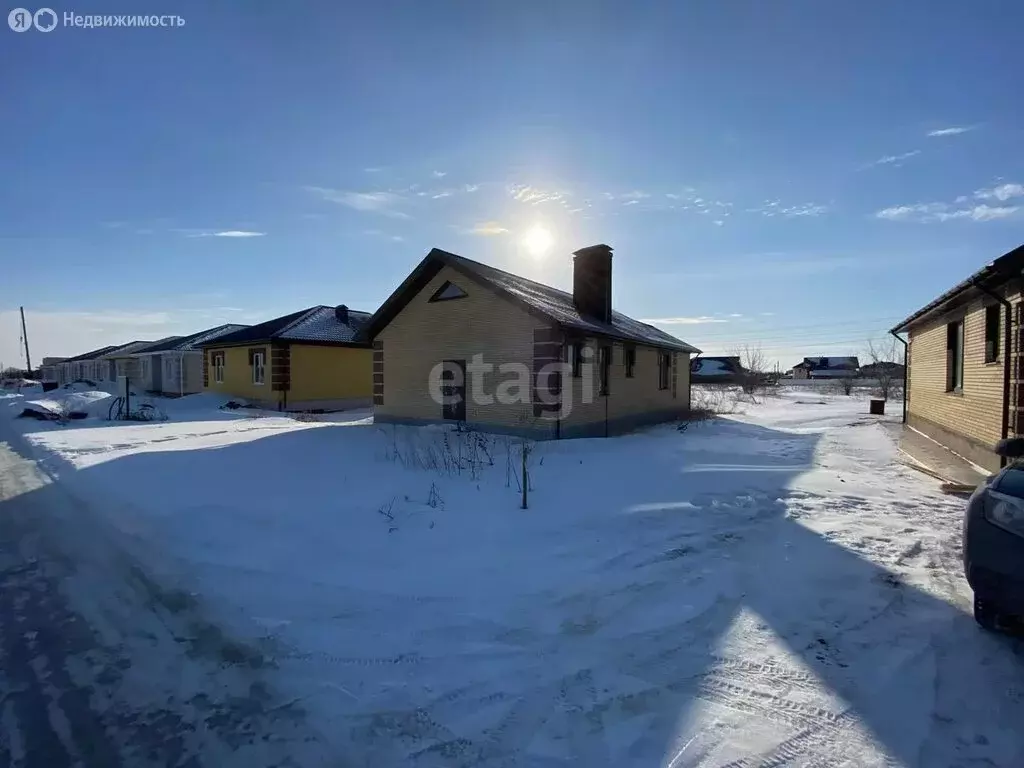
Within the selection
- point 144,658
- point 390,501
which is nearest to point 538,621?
point 144,658

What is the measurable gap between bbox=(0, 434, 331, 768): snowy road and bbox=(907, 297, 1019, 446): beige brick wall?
11.3m

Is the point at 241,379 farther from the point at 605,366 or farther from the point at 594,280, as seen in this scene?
the point at 605,366

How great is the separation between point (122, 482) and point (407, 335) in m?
8.48

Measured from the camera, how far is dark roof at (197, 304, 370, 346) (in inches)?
882

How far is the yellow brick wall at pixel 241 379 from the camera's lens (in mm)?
22391

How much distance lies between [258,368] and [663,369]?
16.4 m

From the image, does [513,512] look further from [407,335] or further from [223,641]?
[407,335]

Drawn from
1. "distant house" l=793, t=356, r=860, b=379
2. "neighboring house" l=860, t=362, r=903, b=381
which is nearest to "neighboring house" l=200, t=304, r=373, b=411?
"neighboring house" l=860, t=362, r=903, b=381

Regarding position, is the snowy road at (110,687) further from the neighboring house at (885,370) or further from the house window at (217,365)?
the neighboring house at (885,370)

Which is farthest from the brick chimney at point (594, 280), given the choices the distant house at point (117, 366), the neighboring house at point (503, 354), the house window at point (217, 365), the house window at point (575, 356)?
the distant house at point (117, 366)

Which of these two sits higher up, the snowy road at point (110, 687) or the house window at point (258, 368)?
the house window at point (258, 368)

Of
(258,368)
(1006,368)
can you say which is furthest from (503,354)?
(258,368)

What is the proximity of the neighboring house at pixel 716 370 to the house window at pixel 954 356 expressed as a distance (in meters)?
45.6

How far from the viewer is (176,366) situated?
2931 cm
